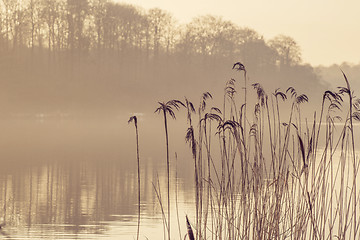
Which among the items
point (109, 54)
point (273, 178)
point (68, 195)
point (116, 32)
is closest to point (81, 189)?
point (68, 195)

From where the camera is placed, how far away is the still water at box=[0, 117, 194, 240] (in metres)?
11.9

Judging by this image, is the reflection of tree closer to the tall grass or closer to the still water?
the still water

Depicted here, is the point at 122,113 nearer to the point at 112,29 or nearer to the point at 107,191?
the point at 112,29

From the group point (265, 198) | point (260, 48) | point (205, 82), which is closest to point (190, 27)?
point (205, 82)

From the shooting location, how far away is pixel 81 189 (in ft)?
57.2

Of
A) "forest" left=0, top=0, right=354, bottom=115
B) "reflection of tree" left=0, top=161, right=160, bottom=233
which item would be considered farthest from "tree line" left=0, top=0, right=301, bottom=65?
"reflection of tree" left=0, top=161, right=160, bottom=233

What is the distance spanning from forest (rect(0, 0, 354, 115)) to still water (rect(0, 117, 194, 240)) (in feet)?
41.9

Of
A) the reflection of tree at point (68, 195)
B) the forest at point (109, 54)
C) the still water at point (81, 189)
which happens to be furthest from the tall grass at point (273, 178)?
the forest at point (109, 54)

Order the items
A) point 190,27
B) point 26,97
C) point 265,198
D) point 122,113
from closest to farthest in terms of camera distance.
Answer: point 265,198 → point 26,97 → point 122,113 → point 190,27

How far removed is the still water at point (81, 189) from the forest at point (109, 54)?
12.8 meters

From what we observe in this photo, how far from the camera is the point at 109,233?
11484mm

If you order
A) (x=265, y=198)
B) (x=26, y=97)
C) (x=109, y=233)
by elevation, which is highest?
(x=26, y=97)

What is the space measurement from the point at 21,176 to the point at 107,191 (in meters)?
3.51

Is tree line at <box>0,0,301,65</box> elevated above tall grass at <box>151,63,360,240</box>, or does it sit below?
above
